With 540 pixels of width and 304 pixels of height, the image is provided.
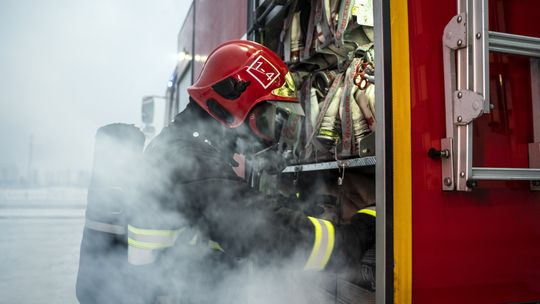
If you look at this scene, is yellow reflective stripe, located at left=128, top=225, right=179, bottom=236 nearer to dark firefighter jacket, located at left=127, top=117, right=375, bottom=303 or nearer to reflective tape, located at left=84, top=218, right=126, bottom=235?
dark firefighter jacket, located at left=127, top=117, right=375, bottom=303

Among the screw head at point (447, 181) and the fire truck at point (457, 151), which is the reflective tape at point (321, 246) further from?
the screw head at point (447, 181)

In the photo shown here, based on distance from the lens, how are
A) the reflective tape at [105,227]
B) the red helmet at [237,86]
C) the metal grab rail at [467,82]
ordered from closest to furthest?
1. the metal grab rail at [467,82]
2. the reflective tape at [105,227]
3. the red helmet at [237,86]

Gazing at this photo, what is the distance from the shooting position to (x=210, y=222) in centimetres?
149

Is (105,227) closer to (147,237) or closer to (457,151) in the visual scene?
(147,237)

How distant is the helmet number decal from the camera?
73.5 inches

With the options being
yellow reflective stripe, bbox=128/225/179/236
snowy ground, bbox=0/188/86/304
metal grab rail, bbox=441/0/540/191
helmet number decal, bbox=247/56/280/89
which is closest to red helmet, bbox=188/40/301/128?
helmet number decal, bbox=247/56/280/89

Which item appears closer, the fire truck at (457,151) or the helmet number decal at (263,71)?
the fire truck at (457,151)

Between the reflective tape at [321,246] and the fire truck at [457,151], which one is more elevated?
the fire truck at [457,151]

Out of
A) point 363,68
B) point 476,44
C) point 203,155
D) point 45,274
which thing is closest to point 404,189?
point 476,44

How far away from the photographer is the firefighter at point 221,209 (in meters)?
1.47

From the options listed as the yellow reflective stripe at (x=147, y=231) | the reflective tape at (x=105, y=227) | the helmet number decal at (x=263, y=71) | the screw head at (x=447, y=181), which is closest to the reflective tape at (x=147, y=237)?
the yellow reflective stripe at (x=147, y=231)

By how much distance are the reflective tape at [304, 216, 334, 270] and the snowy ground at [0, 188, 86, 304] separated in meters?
0.93

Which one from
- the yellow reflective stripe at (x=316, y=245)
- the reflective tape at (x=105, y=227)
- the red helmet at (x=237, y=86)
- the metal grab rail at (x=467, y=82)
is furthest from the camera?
the red helmet at (x=237, y=86)

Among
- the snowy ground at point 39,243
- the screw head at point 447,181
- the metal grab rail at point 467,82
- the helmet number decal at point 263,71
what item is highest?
the helmet number decal at point 263,71
